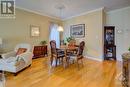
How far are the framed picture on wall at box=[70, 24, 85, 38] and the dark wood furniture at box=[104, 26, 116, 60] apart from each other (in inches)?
52.3

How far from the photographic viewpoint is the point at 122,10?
5426mm

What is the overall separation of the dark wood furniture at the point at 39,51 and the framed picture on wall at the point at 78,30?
2.02m

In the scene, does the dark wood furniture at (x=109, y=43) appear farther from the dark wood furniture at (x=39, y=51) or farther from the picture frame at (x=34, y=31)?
the picture frame at (x=34, y=31)

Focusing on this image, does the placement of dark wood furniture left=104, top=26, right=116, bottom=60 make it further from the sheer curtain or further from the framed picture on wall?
the sheer curtain

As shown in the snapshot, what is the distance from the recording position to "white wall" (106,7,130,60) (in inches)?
206

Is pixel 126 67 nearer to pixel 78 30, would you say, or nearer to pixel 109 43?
pixel 109 43

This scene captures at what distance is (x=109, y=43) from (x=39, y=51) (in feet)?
12.7

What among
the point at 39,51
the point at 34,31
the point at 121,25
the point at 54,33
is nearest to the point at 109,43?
the point at 121,25

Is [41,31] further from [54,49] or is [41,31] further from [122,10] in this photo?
[122,10]

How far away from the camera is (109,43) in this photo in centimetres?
580

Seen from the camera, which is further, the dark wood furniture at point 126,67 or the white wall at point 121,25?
the white wall at point 121,25

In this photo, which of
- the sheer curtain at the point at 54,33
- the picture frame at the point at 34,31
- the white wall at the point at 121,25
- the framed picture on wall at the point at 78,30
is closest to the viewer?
the white wall at the point at 121,25

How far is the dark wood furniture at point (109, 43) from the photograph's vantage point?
5727 mm

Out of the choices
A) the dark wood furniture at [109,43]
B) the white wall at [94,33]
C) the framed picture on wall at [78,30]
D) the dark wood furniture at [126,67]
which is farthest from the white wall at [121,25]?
the dark wood furniture at [126,67]
